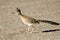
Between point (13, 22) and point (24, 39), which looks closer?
point (24, 39)

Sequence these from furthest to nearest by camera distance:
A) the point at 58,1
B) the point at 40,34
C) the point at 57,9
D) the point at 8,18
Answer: the point at 58,1, the point at 57,9, the point at 8,18, the point at 40,34

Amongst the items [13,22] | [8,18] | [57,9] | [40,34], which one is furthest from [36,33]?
[57,9]

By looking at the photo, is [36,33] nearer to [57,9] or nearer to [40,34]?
[40,34]

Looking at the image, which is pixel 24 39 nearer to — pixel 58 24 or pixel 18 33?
pixel 18 33

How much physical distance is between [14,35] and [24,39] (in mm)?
792

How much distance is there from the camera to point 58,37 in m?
8.88

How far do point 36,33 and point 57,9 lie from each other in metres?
5.12

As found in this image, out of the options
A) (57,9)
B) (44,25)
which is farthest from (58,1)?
(44,25)

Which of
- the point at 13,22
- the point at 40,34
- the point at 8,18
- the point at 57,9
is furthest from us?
the point at 57,9

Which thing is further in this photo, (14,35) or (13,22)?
(13,22)

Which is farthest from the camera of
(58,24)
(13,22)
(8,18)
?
(8,18)

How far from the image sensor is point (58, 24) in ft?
34.3

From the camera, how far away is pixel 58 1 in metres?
17.4

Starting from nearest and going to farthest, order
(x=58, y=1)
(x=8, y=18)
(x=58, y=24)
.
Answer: (x=58, y=24)
(x=8, y=18)
(x=58, y=1)
